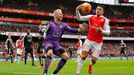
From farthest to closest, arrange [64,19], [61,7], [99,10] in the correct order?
[64,19]
[61,7]
[99,10]

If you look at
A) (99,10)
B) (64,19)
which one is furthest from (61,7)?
(99,10)

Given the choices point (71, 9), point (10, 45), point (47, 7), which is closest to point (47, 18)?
point (47, 7)

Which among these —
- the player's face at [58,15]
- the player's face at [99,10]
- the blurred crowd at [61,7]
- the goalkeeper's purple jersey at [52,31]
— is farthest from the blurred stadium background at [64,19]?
the player's face at [58,15]

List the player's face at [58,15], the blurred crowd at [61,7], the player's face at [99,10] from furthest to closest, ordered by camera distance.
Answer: the blurred crowd at [61,7] < the player's face at [99,10] < the player's face at [58,15]

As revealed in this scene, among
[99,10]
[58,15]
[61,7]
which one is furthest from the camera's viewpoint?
[61,7]

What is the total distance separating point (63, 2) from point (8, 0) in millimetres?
16700

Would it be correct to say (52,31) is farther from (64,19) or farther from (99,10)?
(64,19)

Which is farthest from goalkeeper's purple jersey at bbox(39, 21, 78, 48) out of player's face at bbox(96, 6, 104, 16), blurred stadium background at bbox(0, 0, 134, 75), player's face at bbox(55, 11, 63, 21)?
blurred stadium background at bbox(0, 0, 134, 75)

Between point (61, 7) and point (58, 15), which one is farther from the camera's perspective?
point (61, 7)

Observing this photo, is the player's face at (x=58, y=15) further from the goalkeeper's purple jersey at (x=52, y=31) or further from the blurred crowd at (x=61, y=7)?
the blurred crowd at (x=61, y=7)

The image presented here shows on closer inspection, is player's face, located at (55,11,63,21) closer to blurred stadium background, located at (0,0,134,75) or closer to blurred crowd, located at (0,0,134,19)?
blurred stadium background, located at (0,0,134,75)

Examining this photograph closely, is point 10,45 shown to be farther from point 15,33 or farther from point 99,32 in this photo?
point 15,33

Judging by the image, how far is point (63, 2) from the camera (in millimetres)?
82500

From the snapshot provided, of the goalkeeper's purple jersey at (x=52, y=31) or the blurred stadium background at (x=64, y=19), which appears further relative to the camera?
the blurred stadium background at (x=64, y=19)
